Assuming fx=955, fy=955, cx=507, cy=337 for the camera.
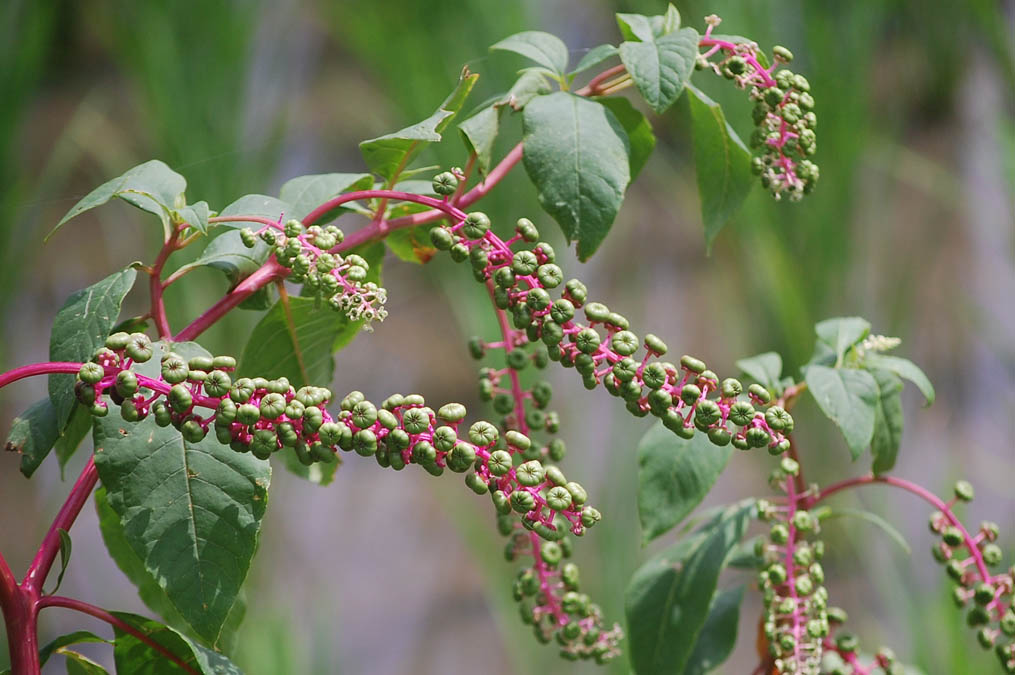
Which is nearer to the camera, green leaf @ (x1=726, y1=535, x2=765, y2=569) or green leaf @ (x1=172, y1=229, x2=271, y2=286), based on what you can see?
green leaf @ (x1=172, y1=229, x2=271, y2=286)

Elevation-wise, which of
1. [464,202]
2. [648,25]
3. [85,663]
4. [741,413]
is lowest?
[85,663]

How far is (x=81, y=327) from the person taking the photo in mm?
374

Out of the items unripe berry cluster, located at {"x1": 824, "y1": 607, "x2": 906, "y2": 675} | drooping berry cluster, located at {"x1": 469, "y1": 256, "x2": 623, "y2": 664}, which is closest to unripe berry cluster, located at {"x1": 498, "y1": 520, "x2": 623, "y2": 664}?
drooping berry cluster, located at {"x1": 469, "y1": 256, "x2": 623, "y2": 664}

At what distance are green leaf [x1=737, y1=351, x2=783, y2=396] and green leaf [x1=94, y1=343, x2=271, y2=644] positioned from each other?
26cm

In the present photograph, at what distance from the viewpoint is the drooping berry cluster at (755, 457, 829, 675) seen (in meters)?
0.44

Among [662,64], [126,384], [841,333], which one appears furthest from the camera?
[841,333]

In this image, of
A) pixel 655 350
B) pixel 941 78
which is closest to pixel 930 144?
pixel 941 78

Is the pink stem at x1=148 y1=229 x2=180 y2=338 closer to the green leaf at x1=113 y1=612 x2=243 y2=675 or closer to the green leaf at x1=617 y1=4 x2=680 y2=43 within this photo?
the green leaf at x1=113 y1=612 x2=243 y2=675

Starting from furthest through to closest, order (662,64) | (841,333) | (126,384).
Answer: (841,333) → (662,64) → (126,384)

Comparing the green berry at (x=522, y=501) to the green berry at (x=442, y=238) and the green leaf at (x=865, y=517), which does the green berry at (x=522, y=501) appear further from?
the green leaf at (x=865, y=517)

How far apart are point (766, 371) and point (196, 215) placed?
30 cm

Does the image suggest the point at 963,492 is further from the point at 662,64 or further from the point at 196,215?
the point at 196,215

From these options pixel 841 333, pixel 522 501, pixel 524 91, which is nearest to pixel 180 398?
pixel 522 501

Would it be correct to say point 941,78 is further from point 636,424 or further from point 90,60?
point 90,60
